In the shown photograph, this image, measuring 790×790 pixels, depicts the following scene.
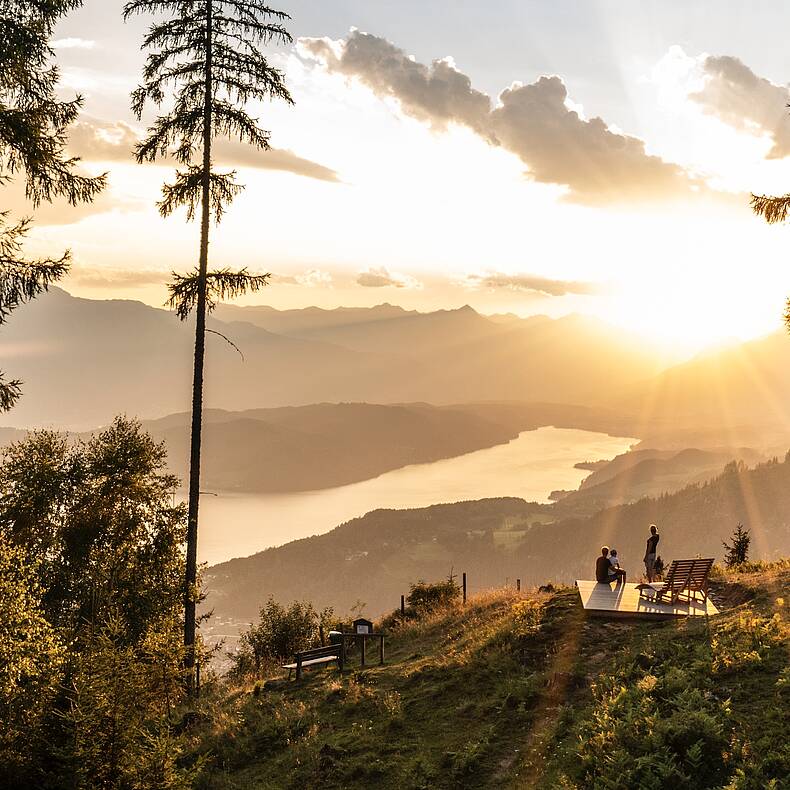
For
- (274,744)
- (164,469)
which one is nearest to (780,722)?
(274,744)

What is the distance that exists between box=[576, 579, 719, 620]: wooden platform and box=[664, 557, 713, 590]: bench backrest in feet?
1.66

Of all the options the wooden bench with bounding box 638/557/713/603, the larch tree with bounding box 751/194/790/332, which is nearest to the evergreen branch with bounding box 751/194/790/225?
the larch tree with bounding box 751/194/790/332

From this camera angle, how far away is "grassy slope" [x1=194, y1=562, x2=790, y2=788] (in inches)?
353

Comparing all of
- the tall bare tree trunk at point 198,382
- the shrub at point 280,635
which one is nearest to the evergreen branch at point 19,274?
the tall bare tree trunk at point 198,382

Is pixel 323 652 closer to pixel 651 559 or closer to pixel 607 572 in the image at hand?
pixel 607 572

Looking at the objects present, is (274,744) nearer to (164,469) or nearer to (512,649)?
(512,649)

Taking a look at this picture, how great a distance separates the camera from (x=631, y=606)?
15688 millimetres

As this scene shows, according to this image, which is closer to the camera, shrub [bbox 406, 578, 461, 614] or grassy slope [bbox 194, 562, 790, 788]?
grassy slope [bbox 194, 562, 790, 788]

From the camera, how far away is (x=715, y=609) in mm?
15258

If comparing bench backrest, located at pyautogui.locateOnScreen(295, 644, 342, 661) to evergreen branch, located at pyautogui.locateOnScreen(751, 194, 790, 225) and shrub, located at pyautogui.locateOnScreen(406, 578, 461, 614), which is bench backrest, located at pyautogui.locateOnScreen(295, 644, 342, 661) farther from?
evergreen branch, located at pyautogui.locateOnScreen(751, 194, 790, 225)

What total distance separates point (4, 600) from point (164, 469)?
12957 mm

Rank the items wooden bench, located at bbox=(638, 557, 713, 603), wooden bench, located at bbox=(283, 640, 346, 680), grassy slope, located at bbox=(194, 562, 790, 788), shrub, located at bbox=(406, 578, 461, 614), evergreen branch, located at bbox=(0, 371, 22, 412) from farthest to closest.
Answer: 1. shrub, located at bbox=(406, 578, 461, 614)
2. wooden bench, located at bbox=(283, 640, 346, 680)
3. wooden bench, located at bbox=(638, 557, 713, 603)
4. evergreen branch, located at bbox=(0, 371, 22, 412)
5. grassy slope, located at bbox=(194, 562, 790, 788)

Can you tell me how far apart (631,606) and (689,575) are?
161 cm

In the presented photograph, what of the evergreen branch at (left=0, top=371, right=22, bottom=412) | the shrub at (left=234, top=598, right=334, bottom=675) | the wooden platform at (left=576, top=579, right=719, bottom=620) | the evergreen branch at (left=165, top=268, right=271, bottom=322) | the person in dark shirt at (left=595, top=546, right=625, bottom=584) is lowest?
the shrub at (left=234, top=598, right=334, bottom=675)
